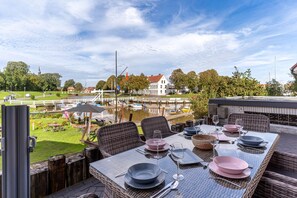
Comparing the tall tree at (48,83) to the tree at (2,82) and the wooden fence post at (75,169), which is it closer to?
the tree at (2,82)

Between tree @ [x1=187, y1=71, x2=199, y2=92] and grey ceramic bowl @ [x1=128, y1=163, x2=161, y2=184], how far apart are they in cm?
3934

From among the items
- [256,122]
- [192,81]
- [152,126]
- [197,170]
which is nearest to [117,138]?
[152,126]

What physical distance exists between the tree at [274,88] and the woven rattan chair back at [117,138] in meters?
8.98

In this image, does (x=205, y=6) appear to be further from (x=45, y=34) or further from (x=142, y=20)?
(x=45, y=34)

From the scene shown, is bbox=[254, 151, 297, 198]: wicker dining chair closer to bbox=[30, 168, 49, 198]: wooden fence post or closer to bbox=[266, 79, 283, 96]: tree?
bbox=[30, 168, 49, 198]: wooden fence post

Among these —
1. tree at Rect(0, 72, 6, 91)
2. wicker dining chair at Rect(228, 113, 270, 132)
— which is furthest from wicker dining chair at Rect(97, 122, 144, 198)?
tree at Rect(0, 72, 6, 91)

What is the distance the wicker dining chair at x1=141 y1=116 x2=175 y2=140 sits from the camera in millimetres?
2456

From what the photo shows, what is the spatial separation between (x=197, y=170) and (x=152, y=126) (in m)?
1.37

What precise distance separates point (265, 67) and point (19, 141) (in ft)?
49.3

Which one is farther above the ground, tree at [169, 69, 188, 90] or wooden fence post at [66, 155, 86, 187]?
tree at [169, 69, 188, 90]

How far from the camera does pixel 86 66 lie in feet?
53.0

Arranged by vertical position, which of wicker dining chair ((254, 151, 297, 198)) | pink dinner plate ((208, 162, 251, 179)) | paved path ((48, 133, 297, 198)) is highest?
pink dinner plate ((208, 162, 251, 179))

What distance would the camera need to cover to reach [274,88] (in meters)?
8.65

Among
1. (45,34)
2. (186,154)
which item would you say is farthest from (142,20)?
(186,154)
